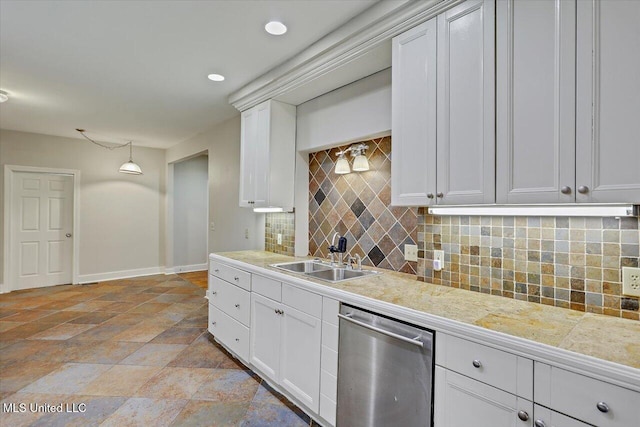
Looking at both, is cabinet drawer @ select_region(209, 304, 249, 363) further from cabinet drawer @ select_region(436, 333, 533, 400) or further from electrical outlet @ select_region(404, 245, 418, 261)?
cabinet drawer @ select_region(436, 333, 533, 400)

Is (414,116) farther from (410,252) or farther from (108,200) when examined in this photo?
(108,200)

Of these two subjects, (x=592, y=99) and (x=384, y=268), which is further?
(x=384, y=268)

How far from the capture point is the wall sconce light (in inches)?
105

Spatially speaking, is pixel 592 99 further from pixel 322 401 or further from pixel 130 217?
pixel 130 217

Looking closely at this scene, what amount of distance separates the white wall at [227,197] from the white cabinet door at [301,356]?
1767 mm

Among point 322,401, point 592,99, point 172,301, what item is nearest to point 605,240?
point 592,99

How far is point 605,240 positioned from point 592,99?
0.63m

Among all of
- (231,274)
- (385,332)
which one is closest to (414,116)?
(385,332)

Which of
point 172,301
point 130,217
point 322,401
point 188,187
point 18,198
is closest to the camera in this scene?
point 322,401

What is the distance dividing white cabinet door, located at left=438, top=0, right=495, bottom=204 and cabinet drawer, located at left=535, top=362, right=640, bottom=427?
0.78 metres

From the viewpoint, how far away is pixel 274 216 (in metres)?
3.63

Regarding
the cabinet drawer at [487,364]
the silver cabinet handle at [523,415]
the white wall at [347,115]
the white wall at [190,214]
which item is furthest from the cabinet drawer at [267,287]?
the white wall at [190,214]

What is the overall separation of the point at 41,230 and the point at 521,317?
22.9ft

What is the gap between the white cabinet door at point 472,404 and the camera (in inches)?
46.8
